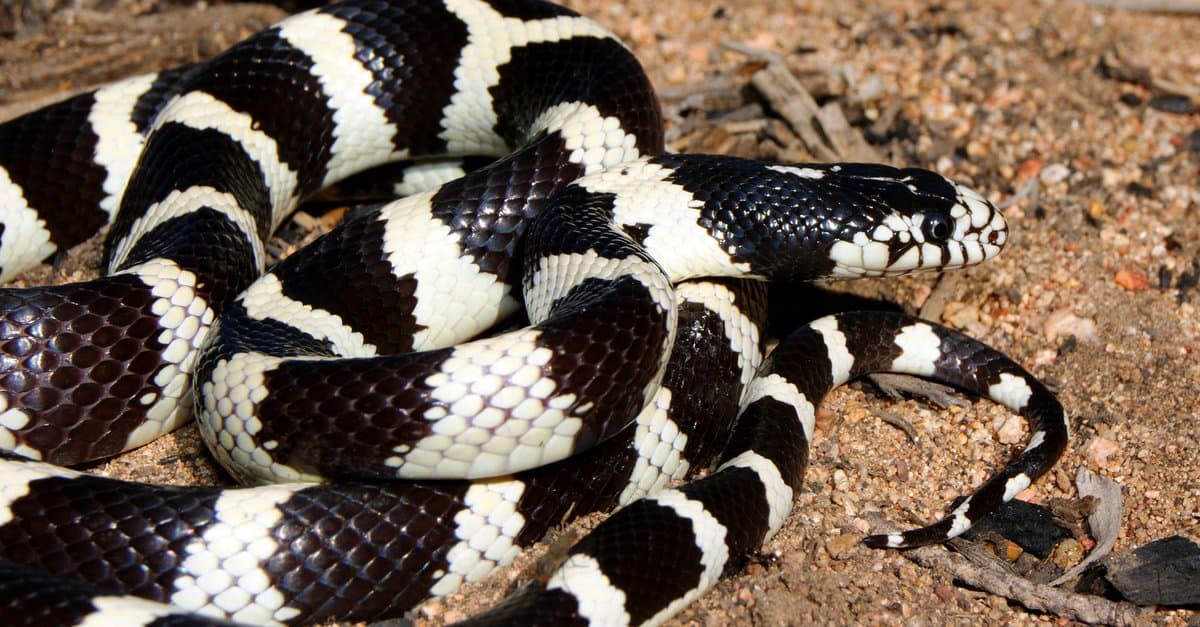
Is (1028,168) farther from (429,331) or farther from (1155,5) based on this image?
(429,331)

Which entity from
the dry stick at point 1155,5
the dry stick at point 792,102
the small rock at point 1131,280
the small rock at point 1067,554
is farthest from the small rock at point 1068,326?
the dry stick at point 1155,5

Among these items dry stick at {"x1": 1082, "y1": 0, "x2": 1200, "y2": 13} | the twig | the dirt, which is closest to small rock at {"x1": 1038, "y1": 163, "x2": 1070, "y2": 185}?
the dirt

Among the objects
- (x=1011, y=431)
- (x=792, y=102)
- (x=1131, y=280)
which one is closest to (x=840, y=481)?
(x=1011, y=431)

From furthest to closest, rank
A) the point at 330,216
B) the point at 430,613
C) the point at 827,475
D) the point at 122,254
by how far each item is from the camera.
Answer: the point at 330,216 → the point at 122,254 → the point at 827,475 → the point at 430,613

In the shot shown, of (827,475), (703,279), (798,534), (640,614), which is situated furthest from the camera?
(703,279)

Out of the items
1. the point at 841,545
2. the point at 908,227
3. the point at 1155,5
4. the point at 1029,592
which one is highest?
the point at 908,227

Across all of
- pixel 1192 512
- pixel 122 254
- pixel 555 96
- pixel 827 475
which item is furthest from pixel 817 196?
pixel 122 254

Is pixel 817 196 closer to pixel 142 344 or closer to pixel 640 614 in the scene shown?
pixel 640 614
